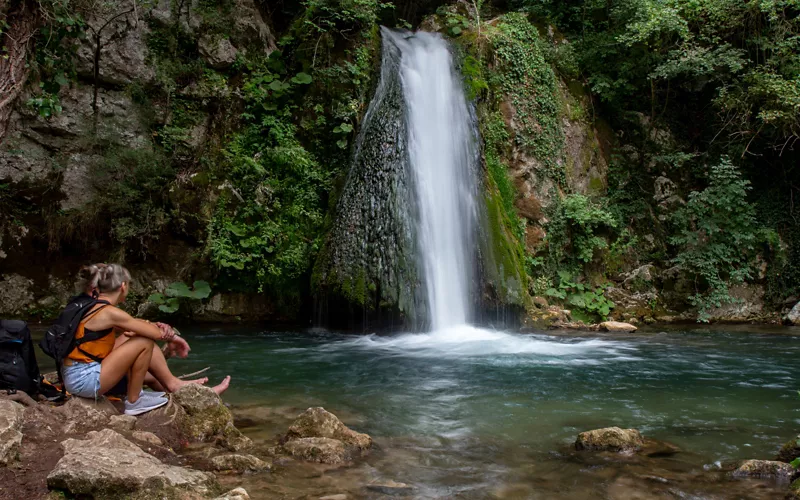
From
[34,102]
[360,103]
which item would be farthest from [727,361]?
[34,102]

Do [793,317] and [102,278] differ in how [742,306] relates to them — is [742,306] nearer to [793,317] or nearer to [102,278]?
[793,317]

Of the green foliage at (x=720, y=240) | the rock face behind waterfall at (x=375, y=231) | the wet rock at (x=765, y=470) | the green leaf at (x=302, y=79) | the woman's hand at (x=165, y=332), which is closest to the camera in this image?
the wet rock at (x=765, y=470)

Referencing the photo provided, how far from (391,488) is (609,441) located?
1.72 meters

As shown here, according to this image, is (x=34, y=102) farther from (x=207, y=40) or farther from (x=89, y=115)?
(x=207, y=40)

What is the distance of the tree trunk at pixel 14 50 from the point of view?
4473 millimetres

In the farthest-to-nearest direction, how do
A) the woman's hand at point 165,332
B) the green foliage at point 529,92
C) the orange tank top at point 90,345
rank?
the green foliage at point 529,92 < the woman's hand at point 165,332 < the orange tank top at point 90,345

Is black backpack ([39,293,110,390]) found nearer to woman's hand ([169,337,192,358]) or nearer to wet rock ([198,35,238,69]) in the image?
woman's hand ([169,337,192,358])

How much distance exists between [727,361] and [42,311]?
38.5 feet

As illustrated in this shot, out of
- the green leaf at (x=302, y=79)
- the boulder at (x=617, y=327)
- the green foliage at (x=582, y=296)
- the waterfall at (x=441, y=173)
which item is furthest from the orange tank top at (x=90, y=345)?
the green foliage at (x=582, y=296)

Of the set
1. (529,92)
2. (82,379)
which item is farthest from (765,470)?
(529,92)

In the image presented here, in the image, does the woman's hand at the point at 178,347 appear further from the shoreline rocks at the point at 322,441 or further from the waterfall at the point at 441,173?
the waterfall at the point at 441,173

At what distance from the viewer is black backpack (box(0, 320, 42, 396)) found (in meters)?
3.67

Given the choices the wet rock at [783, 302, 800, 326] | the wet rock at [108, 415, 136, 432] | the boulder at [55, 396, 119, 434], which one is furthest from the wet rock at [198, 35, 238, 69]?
the wet rock at [783, 302, 800, 326]

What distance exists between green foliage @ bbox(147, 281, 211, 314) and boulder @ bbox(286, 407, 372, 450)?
6.91 m
